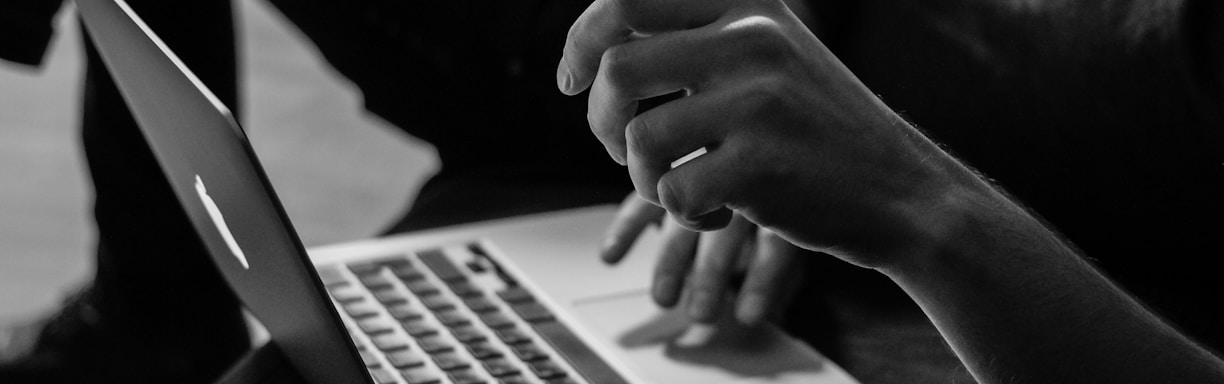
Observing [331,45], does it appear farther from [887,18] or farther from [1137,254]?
[1137,254]

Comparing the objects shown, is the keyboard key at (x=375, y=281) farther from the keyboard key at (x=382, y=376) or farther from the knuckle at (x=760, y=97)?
the knuckle at (x=760, y=97)

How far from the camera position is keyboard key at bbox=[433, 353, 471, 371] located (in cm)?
69

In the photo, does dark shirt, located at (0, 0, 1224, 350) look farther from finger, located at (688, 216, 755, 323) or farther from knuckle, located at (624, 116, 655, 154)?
knuckle, located at (624, 116, 655, 154)

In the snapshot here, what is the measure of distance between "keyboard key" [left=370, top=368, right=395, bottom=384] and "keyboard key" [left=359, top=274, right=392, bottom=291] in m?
0.11

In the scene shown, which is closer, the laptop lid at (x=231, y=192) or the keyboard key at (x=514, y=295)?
the laptop lid at (x=231, y=192)

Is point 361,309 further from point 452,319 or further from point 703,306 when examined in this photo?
point 703,306

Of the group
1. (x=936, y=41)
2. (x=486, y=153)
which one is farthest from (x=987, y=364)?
(x=486, y=153)

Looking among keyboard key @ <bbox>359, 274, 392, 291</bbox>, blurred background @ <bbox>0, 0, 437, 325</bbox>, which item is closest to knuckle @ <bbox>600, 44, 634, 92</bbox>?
keyboard key @ <bbox>359, 274, 392, 291</bbox>

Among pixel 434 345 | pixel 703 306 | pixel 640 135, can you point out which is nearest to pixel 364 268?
pixel 434 345

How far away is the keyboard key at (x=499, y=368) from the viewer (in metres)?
0.69

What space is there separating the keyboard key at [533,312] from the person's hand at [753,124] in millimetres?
A: 235

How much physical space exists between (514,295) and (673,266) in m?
0.10

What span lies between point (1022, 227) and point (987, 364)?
2.6 inches

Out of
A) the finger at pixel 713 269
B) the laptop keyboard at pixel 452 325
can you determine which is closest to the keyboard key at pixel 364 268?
the laptop keyboard at pixel 452 325
